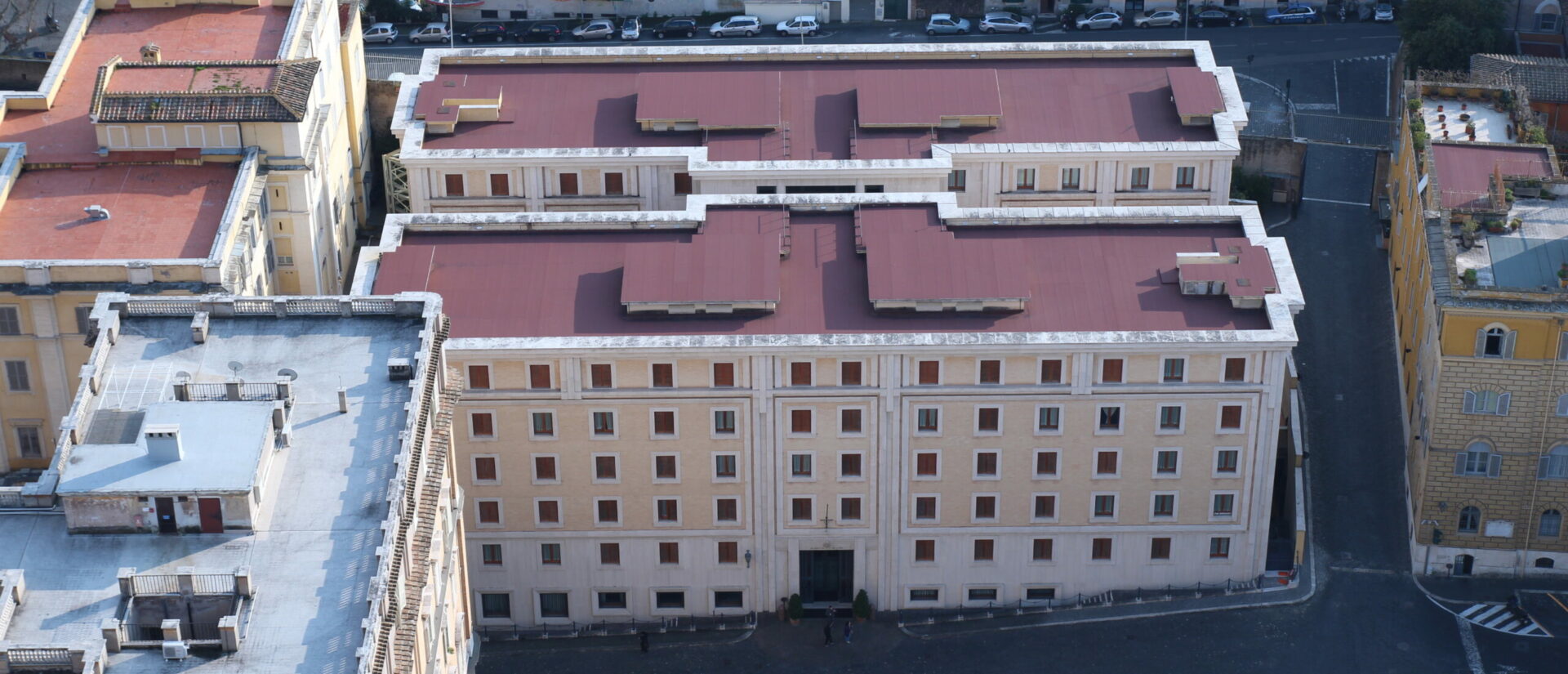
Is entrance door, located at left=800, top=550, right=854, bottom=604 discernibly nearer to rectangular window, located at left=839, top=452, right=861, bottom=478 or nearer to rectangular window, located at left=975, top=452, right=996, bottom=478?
rectangular window, located at left=839, top=452, right=861, bottom=478

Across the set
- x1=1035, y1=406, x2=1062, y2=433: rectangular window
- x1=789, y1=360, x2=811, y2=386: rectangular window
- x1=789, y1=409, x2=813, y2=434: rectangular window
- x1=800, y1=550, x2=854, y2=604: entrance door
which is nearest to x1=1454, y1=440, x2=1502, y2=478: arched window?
x1=1035, y1=406, x2=1062, y2=433: rectangular window

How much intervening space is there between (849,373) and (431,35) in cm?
8542

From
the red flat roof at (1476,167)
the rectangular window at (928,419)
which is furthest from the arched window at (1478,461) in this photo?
the rectangular window at (928,419)

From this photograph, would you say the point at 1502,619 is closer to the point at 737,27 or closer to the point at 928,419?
the point at 928,419

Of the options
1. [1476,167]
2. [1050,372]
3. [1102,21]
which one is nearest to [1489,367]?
[1476,167]

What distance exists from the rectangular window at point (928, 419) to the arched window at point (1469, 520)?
3158 cm

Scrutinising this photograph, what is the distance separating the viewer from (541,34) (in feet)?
648

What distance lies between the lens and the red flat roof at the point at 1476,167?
13641 centimetres

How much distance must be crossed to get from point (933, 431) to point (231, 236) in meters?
41.5

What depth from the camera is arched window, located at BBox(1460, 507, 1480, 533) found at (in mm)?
131000

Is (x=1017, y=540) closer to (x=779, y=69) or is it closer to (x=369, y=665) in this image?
(x=779, y=69)

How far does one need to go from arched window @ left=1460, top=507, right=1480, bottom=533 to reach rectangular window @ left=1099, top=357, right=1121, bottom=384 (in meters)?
23.5

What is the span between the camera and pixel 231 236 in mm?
129875

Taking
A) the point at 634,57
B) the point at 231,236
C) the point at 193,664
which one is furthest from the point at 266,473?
the point at 634,57
